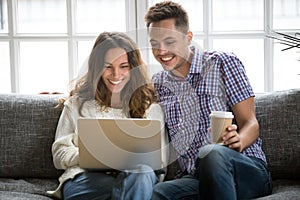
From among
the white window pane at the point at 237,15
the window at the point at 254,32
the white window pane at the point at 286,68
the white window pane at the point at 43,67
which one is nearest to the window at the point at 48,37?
the white window pane at the point at 43,67

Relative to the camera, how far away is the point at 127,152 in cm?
236

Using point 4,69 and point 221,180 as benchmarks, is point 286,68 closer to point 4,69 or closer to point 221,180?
point 221,180

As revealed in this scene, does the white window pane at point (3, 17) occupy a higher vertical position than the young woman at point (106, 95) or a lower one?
higher

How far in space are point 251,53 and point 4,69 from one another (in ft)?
4.89

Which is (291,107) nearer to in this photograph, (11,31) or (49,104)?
(49,104)

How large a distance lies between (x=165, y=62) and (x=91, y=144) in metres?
0.55

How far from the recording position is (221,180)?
2.15 m

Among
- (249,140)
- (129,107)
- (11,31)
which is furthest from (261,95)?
(11,31)

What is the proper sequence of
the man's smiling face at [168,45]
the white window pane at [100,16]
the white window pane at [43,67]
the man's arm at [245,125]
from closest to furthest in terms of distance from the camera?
the man's arm at [245,125], the man's smiling face at [168,45], the white window pane at [100,16], the white window pane at [43,67]

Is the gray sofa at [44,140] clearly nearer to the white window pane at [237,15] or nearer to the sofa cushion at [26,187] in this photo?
the sofa cushion at [26,187]

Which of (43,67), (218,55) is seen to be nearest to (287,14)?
(218,55)

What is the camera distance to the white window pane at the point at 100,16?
3.37 m

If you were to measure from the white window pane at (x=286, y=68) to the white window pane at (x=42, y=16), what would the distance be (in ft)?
4.10

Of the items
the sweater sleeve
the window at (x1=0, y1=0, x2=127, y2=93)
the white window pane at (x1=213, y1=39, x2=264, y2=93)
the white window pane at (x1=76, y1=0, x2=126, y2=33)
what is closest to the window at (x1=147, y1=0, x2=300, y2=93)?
the white window pane at (x1=213, y1=39, x2=264, y2=93)
